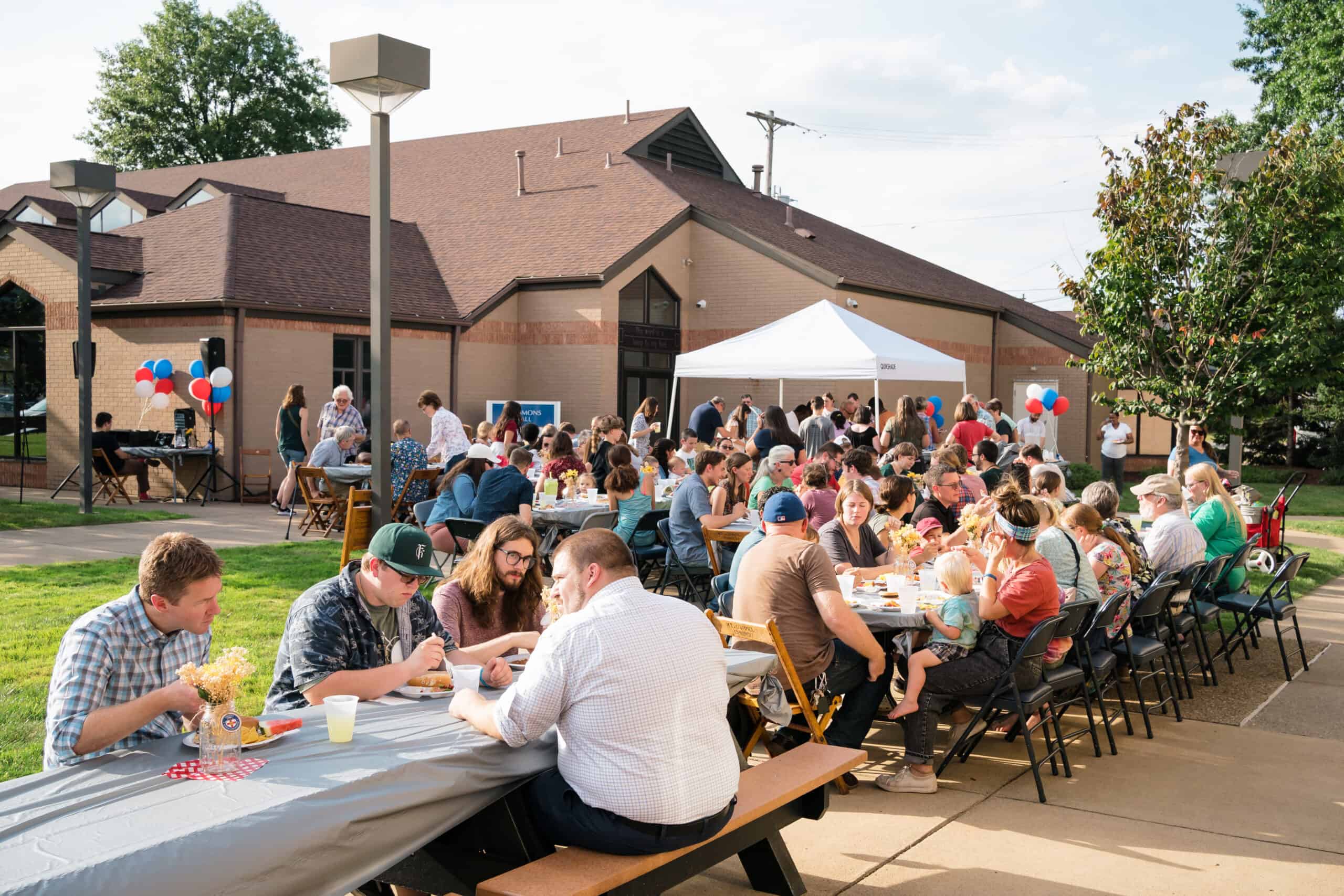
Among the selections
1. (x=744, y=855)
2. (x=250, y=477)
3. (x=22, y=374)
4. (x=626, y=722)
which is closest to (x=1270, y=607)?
(x=744, y=855)

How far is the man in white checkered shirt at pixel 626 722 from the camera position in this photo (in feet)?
11.7

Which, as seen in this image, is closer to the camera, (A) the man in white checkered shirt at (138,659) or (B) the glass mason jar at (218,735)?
(B) the glass mason jar at (218,735)

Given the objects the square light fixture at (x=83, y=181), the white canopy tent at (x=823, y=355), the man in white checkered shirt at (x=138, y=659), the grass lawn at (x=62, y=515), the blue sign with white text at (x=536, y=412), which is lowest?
the grass lawn at (x=62, y=515)

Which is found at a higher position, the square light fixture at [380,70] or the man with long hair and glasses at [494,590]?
the square light fixture at [380,70]

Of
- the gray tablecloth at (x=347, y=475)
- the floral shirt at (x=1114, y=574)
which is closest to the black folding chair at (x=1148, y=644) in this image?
the floral shirt at (x=1114, y=574)

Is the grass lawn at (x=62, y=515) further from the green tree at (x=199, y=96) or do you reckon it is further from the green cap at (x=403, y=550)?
the green tree at (x=199, y=96)

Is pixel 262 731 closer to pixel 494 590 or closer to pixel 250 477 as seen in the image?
pixel 494 590

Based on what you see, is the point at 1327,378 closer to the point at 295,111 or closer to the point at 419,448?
the point at 419,448

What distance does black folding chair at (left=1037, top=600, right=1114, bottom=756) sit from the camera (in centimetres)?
601

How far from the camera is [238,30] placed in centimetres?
4916

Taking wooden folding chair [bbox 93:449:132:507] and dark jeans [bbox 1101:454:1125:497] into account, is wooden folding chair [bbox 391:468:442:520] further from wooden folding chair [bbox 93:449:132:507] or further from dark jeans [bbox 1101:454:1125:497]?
dark jeans [bbox 1101:454:1125:497]

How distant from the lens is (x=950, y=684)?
6035 mm

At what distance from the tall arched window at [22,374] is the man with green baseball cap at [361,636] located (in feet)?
59.7

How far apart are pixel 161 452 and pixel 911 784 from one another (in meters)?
14.7
